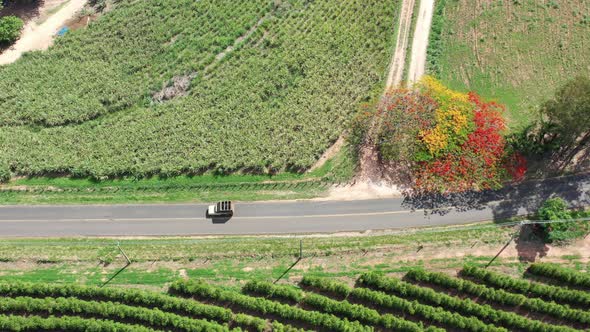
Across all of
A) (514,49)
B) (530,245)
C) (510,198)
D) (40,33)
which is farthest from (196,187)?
(514,49)

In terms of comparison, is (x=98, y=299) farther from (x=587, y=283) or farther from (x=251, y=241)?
(x=587, y=283)

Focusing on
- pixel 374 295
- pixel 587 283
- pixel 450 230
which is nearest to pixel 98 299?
pixel 374 295

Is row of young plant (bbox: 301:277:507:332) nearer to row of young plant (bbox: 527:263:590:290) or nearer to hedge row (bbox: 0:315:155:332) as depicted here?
row of young plant (bbox: 527:263:590:290)

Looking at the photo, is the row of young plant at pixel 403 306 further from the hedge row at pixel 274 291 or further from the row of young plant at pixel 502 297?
the row of young plant at pixel 502 297

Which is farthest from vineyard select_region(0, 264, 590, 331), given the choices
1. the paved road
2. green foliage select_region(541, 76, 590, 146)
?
green foliage select_region(541, 76, 590, 146)

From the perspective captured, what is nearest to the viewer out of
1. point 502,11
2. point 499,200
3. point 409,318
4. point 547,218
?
point 409,318

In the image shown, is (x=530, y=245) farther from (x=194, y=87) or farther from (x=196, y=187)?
(x=194, y=87)
